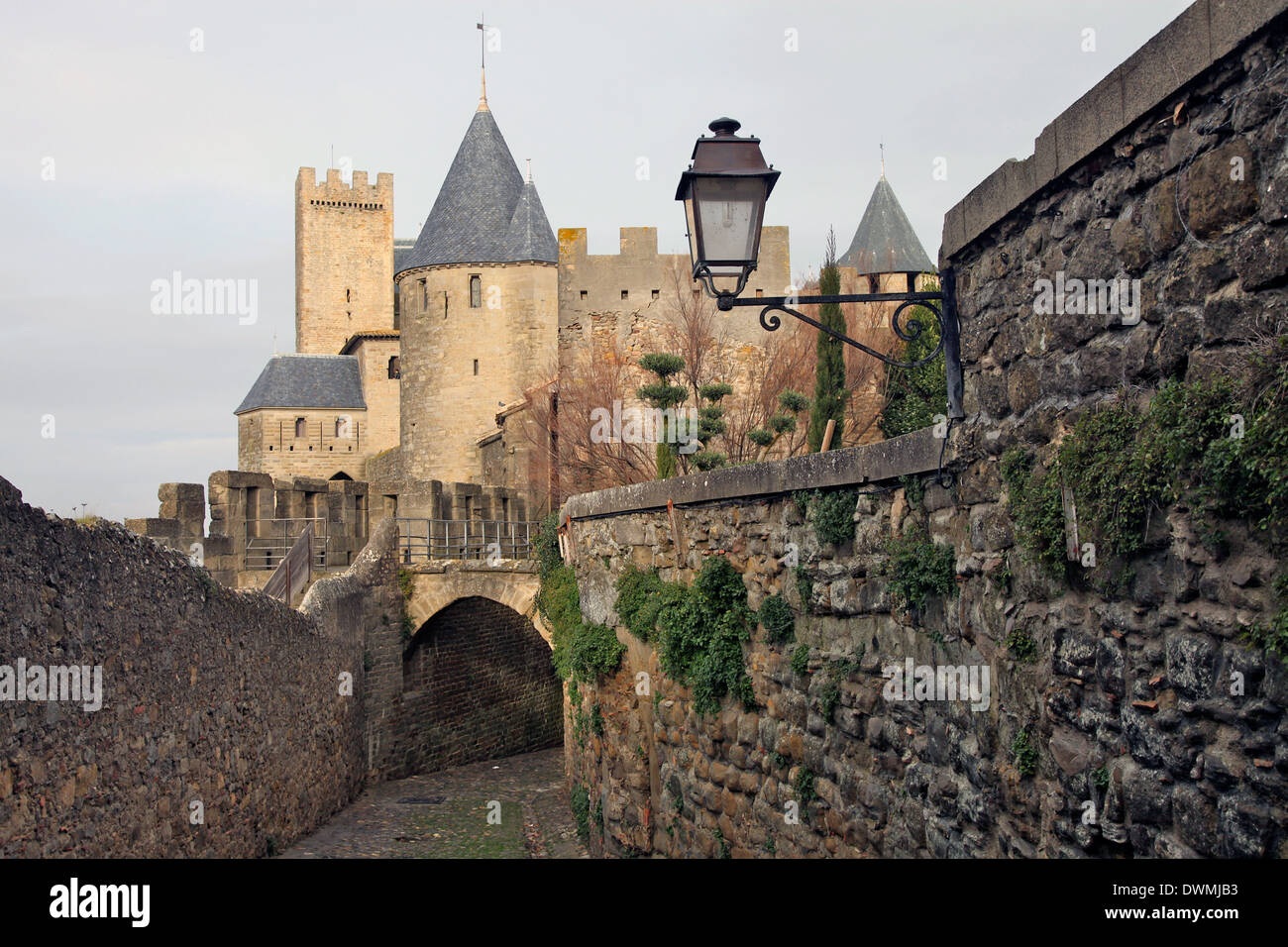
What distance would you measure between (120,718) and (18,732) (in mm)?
1721

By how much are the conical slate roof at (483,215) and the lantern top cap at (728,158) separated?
3205 cm

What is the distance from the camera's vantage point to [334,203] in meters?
62.2

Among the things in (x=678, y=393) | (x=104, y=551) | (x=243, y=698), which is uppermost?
(x=678, y=393)

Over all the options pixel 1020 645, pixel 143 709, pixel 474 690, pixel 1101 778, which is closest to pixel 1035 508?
pixel 1020 645

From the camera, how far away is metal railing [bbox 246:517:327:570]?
58.6 feet

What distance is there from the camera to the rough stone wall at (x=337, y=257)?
6172 centimetres

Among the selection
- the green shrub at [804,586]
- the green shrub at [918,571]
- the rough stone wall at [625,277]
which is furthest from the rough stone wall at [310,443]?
the green shrub at [918,571]

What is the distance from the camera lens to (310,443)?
52156 millimetres

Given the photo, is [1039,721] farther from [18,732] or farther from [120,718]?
[120,718]

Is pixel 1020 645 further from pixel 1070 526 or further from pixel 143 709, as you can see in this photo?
pixel 143 709

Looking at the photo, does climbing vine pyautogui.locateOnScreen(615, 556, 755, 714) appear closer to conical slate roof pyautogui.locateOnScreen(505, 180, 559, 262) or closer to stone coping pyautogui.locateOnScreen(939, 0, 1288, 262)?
stone coping pyautogui.locateOnScreen(939, 0, 1288, 262)

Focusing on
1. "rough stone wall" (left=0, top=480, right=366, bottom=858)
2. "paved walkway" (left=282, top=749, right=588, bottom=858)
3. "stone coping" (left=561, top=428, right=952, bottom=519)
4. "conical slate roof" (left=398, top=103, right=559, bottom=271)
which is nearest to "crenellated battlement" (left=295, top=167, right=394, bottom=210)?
"conical slate roof" (left=398, top=103, right=559, bottom=271)

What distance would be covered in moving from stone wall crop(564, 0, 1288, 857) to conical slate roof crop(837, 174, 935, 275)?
26722mm
